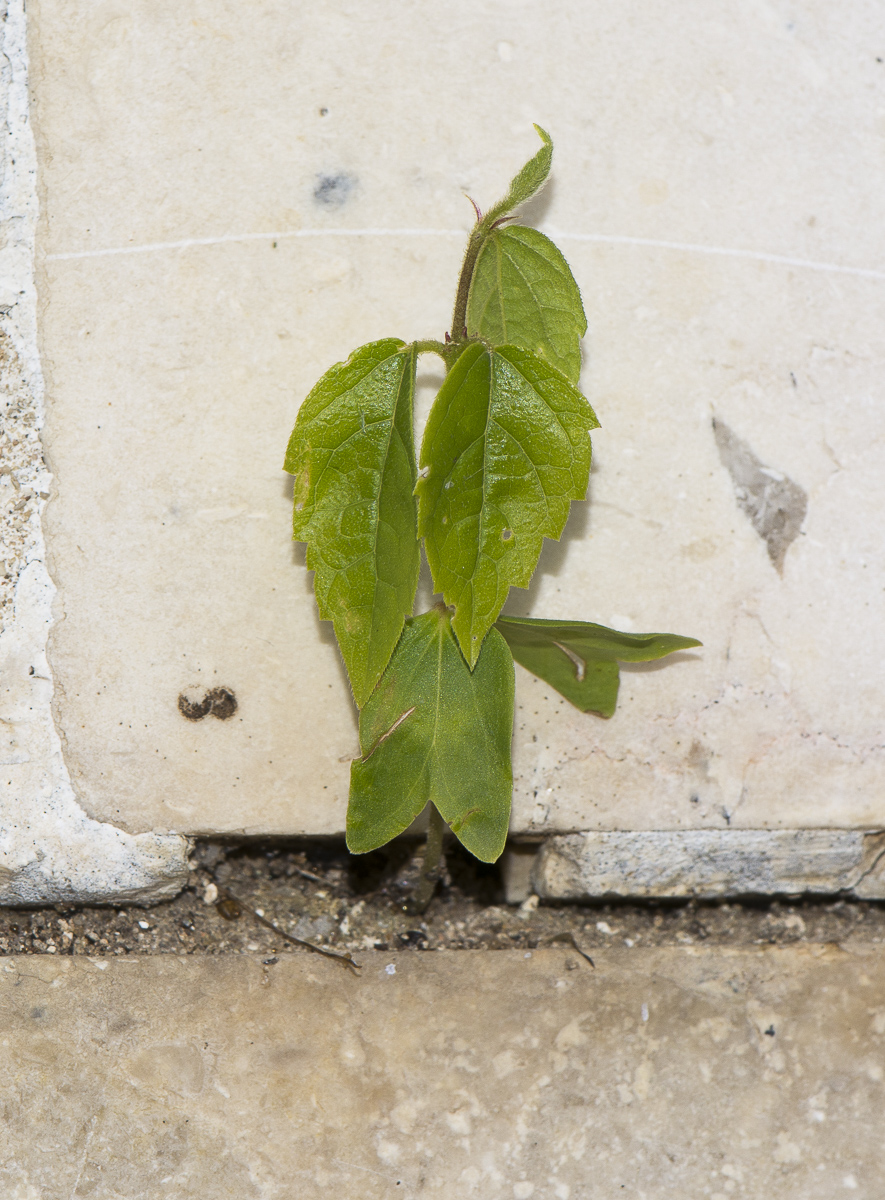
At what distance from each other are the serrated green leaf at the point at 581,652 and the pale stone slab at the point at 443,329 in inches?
2.1

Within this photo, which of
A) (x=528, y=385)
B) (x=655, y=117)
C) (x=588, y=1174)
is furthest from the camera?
(x=655, y=117)

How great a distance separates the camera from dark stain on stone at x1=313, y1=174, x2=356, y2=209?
1323 millimetres

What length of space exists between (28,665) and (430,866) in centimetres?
60

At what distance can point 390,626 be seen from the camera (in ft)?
3.45

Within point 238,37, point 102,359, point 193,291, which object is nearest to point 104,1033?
point 102,359

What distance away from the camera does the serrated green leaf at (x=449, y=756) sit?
43.6 inches

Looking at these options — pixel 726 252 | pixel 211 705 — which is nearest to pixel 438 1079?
pixel 211 705

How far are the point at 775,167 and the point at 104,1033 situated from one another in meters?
1.53

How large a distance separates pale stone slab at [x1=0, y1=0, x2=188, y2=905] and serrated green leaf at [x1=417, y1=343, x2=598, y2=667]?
583 millimetres

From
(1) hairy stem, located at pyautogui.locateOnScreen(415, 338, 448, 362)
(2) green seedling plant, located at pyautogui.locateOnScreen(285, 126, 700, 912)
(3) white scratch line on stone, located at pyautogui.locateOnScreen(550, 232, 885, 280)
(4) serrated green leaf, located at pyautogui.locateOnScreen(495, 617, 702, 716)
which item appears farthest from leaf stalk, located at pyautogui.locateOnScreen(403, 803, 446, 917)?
(3) white scratch line on stone, located at pyautogui.locateOnScreen(550, 232, 885, 280)

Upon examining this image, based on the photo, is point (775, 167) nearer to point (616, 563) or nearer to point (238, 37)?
point (616, 563)

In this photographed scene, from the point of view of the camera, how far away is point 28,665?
1.27m

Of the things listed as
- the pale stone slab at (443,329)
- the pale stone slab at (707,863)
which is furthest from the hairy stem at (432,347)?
the pale stone slab at (707,863)

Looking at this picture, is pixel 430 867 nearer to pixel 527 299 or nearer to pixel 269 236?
pixel 527 299
